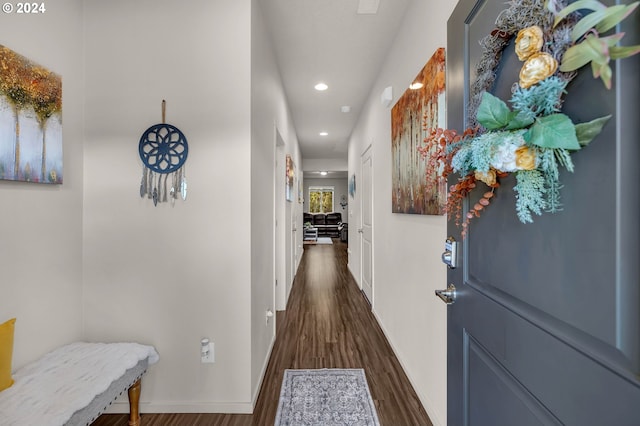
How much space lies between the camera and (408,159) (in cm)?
204

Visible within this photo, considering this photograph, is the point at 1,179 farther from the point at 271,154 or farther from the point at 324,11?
the point at 324,11

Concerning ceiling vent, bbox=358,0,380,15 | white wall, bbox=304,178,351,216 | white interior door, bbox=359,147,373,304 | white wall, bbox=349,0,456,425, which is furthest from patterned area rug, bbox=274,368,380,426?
white wall, bbox=304,178,351,216

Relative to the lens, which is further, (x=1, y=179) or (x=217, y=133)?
(x=217, y=133)

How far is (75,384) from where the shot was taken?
1.26 m

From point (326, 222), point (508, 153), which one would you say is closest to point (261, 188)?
point (508, 153)

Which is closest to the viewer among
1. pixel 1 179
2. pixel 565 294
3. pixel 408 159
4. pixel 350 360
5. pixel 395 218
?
pixel 565 294

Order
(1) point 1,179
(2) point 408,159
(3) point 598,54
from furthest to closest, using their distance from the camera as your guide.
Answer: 1. (2) point 408,159
2. (1) point 1,179
3. (3) point 598,54

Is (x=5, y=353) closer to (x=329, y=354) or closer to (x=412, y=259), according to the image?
(x=329, y=354)

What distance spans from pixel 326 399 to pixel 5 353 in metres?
1.59

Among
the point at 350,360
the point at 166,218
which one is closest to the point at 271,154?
the point at 166,218

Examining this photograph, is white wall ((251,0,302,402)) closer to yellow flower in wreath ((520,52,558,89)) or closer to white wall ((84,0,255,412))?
white wall ((84,0,255,412))

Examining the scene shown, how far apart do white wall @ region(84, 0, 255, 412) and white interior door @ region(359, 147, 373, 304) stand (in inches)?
84.6

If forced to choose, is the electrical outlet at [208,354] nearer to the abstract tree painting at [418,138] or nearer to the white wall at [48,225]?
the white wall at [48,225]

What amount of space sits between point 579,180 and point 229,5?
1.94 metres
